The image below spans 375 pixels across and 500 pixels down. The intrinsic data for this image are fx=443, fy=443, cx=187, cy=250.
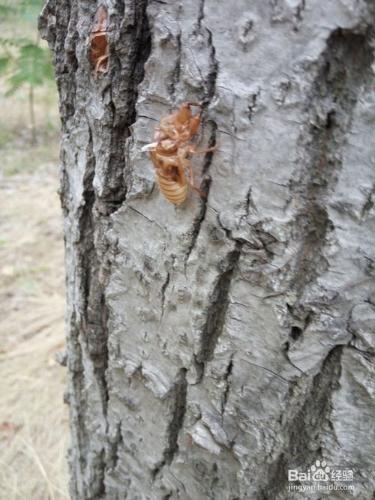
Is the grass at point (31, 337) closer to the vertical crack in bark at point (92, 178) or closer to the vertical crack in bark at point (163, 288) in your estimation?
the vertical crack in bark at point (92, 178)

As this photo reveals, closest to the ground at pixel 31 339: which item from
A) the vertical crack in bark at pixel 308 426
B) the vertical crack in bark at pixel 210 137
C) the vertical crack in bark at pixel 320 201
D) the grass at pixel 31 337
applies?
the grass at pixel 31 337

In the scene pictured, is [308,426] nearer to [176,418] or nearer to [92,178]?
[176,418]

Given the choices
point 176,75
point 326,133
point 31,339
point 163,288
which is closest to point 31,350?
point 31,339

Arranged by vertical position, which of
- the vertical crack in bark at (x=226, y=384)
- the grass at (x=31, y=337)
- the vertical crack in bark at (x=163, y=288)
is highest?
the vertical crack in bark at (x=163, y=288)

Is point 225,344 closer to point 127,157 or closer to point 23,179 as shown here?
point 127,157

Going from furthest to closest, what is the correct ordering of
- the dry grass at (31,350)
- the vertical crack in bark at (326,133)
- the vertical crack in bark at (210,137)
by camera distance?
the dry grass at (31,350) < the vertical crack in bark at (210,137) < the vertical crack in bark at (326,133)

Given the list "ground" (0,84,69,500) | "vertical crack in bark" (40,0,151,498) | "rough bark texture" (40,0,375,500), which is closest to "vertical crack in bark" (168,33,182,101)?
"rough bark texture" (40,0,375,500)

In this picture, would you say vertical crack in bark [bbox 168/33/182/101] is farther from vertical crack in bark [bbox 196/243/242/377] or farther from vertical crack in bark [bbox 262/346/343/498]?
vertical crack in bark [bbox 262/346/343/498]
